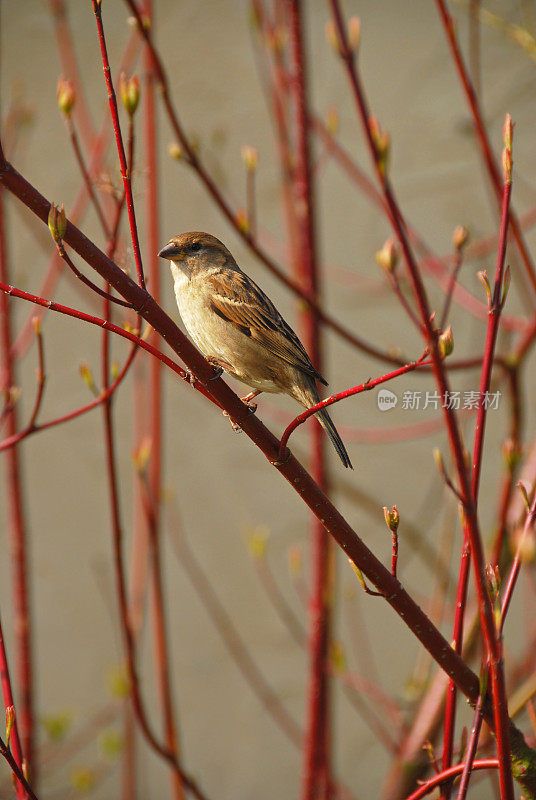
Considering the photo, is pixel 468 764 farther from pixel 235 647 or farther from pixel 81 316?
pixel 235 647

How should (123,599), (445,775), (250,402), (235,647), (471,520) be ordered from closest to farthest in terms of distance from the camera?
1. (471,520)
2. (445,775)
3. (123,599)
4. (250,402)
5. (235,647)

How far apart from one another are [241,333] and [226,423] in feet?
6.75

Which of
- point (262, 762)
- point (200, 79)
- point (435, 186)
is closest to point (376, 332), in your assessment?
point (435, 186)

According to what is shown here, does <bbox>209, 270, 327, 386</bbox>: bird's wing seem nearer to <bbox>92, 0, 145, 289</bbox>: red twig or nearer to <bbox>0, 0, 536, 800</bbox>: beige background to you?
<bbox>92, 0, 145, 289</bbox>: red twig

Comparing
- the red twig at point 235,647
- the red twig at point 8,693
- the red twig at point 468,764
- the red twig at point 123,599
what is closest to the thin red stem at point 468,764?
the red twig at point 468,764

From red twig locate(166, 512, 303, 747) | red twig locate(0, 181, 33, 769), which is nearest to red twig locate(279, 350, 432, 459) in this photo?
red twig locate(0, 181, 33, 769)

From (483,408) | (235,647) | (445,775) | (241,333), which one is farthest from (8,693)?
(235,647)

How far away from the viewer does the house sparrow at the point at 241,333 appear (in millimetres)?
2031

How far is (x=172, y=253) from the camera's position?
220 cm

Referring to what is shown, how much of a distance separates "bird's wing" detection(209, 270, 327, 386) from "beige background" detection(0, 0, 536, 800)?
69.8 inches

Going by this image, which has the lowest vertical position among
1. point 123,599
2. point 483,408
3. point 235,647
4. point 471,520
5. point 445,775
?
point 235,647

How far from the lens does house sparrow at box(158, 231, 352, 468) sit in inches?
80.0

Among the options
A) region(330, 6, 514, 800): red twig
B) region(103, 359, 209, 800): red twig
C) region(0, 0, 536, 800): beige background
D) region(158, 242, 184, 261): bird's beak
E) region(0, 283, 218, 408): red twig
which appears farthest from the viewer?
region(0, 0, 536, 800): beige background

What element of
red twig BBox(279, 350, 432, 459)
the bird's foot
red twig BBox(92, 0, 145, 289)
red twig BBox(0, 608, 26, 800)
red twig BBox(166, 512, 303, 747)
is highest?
red twig BBox(92, 0, 145, 289)
